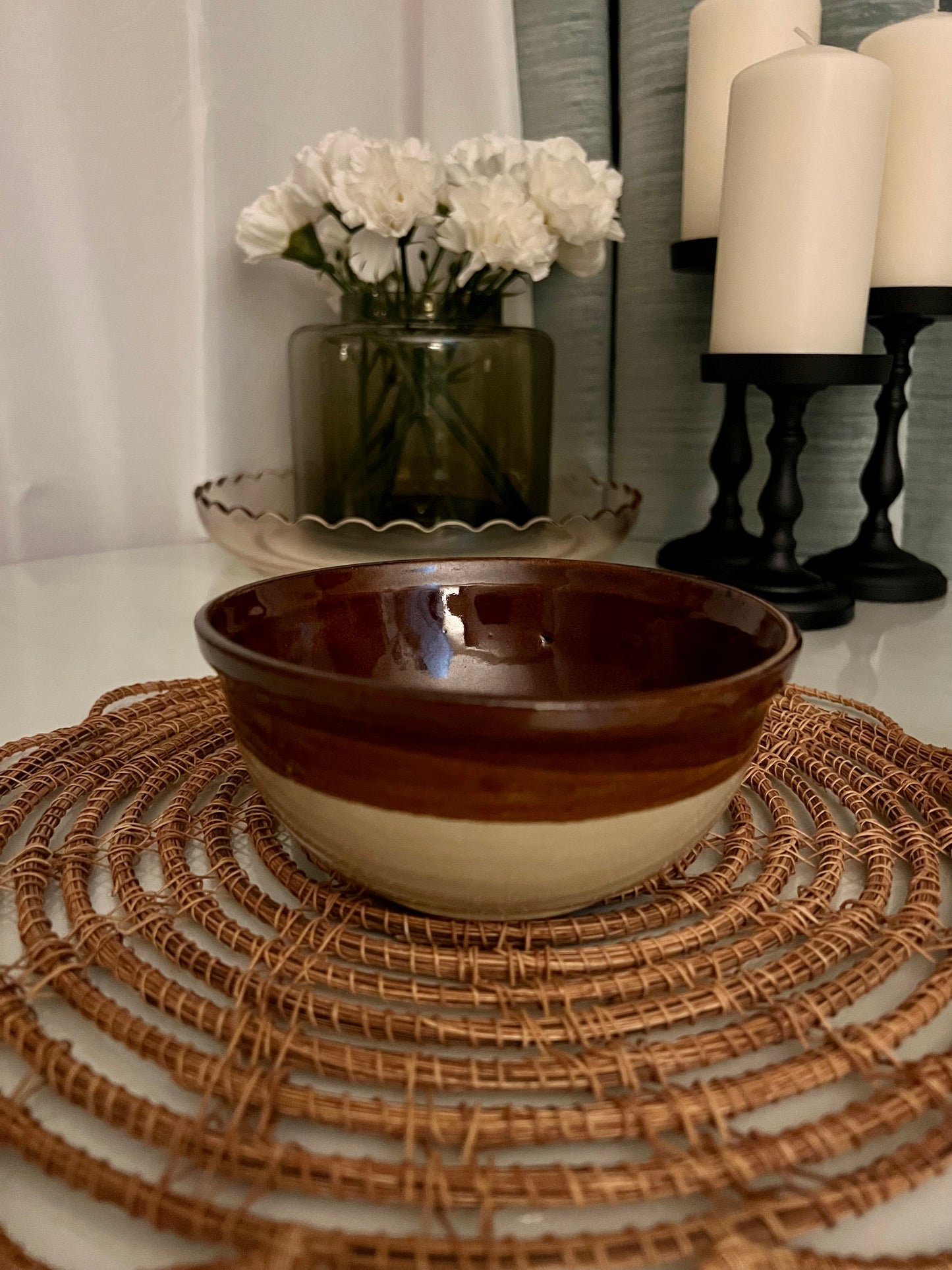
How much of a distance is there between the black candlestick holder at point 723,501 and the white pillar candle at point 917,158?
15 centimetres

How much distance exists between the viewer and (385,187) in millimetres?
779

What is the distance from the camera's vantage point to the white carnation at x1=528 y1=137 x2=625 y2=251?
80 centimetres

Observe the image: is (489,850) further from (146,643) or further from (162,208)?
(162,208)

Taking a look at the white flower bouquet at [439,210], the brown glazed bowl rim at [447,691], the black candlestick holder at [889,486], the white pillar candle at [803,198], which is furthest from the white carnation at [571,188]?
the brown glazed bowl rim at [447,691]

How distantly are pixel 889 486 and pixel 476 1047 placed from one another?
0.70m

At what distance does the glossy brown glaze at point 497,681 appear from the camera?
0.26 meters

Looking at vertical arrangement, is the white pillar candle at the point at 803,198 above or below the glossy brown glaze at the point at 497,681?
above

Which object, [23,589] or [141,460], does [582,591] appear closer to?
[23,589]

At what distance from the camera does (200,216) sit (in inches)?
37.4

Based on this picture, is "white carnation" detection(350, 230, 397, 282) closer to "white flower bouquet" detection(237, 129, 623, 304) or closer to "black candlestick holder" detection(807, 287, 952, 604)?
"white flower bouquet" detection(237, 129, 623, 304)

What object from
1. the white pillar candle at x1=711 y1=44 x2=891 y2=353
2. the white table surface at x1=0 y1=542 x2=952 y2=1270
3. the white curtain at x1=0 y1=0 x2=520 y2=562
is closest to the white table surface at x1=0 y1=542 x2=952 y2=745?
the white table surface at x1=0 y1=542 x2=952 y2=1270

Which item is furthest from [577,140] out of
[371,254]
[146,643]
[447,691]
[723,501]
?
[447,691]

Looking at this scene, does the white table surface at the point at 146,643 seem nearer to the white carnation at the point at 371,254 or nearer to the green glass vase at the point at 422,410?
the green glass vase at the point at 422,410

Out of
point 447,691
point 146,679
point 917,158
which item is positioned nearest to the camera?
point 447,691
